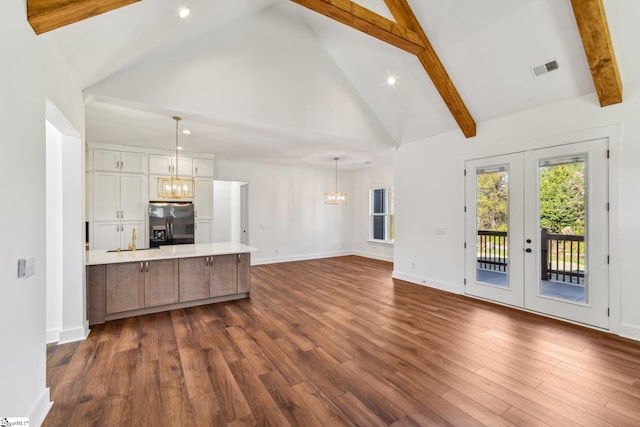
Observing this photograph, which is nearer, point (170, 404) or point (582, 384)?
point (170, 404)

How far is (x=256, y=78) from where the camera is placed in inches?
168

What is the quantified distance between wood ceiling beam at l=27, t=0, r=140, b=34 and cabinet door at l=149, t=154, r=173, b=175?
4276 millimetres

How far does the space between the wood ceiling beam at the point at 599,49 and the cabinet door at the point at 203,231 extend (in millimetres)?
6728

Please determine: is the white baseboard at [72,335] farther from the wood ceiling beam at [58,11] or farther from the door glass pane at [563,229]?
the door glass pane at [563,229]

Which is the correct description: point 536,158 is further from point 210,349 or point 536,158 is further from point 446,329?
point 210,349

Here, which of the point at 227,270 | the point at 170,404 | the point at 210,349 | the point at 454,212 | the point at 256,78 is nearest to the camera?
the point at 170,404

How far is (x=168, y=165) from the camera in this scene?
6.11 metres

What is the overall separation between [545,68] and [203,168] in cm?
626

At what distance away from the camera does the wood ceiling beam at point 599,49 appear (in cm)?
277

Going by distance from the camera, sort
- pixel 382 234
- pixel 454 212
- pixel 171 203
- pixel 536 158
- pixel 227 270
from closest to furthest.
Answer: pixel 536 158 < pixel 227 270 < pixel 454 212 < pixel 171 203 < pixel 382 234

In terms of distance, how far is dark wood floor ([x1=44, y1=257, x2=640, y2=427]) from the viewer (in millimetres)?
2020

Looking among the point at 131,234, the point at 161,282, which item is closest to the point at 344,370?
the point at 161,282

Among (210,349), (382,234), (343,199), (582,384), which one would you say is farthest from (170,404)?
(382,234)

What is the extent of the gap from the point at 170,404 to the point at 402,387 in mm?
1794
